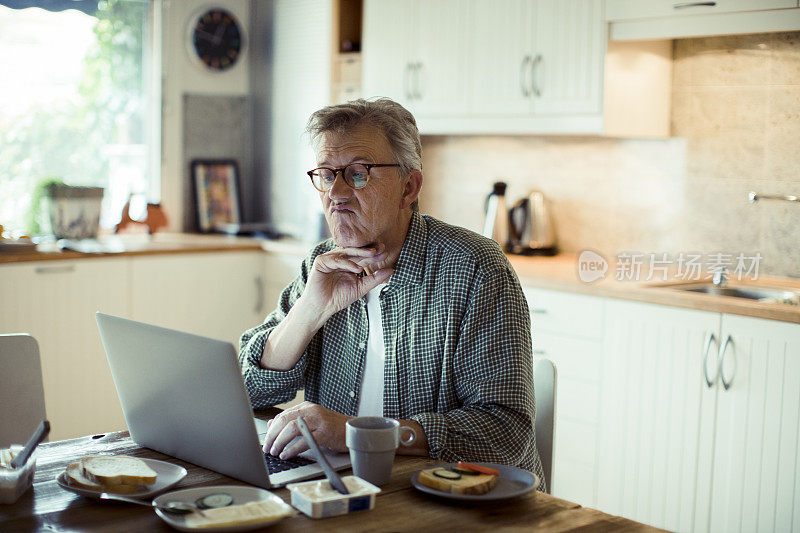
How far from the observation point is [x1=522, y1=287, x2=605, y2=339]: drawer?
301 centimetres

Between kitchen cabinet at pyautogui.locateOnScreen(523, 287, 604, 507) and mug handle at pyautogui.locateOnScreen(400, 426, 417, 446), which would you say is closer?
mug handle at pyautogui.locateOnScreen(400, 426, 417, 446)

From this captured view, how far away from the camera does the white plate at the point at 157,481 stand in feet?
A: 4.18

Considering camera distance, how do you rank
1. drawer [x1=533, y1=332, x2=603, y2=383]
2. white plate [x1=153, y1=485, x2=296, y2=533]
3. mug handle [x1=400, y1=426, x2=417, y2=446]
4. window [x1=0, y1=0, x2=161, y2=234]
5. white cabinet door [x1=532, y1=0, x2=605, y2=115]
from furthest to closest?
window [x1=0, y1=0, x2=161, y2=234] → white cabinet door [x1=532, y1=0, x2=605, y2=115] → drawer [x1=533, y1=332, x2=603, y2=383] → mug handle [x1=400, y1=426, x2=417, y2=446] → white plate [x1=153, y1=485, x2=296, y2=533]

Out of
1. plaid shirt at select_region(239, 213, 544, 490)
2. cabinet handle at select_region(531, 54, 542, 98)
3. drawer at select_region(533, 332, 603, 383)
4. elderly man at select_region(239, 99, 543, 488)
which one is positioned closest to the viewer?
plaid shirt at select_region(239, 213, 544, 490)

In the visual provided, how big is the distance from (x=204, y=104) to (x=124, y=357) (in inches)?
130

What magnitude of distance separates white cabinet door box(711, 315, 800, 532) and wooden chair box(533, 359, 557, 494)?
108 cm

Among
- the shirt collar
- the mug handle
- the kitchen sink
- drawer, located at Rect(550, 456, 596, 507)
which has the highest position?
the shirt collar

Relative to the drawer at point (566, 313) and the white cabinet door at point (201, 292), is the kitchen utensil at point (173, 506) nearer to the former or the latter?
the drawer at point (566, 313)

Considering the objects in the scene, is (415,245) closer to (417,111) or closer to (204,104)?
(417,111)

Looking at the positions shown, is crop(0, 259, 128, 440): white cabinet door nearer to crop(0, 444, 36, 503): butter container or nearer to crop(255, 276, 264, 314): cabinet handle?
crop(255, 276, 264, 314): cabinet handle

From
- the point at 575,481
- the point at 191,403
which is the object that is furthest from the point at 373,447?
the point at 575,481

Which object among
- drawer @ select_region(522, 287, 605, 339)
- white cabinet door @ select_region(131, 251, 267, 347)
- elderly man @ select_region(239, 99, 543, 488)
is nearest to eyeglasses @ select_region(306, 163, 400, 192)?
elderly man @ select_region(239, 99, 543, 488)

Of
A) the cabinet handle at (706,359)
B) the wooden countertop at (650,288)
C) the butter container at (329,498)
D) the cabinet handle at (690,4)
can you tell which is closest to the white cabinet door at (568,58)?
the cabinet handle at (690,4)

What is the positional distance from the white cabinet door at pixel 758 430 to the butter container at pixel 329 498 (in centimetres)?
174
